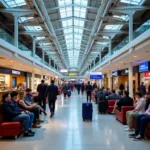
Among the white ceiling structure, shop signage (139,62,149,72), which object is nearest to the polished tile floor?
the white ceiling structure

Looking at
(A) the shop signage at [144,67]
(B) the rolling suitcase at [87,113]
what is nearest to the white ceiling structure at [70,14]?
(A) the shop signage at [144,67]

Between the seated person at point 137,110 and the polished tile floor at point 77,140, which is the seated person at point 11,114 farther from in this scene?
the seated person at point 137,110

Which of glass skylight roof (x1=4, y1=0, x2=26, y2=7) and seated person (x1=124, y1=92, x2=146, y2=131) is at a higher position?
glass skylight roof (x1=4, y1=0, x2=26, y2=7)

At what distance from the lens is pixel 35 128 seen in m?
7.86

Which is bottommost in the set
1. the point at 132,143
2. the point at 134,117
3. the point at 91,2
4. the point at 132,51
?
the point at 132,143

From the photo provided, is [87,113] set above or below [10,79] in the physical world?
below

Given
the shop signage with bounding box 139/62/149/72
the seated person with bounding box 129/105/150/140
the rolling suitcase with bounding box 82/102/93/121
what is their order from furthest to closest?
the shop signage with bounding box 139/62/149/72 → the rolling suitcase with bounding box 82/102/93/121 → the seated person with bounding box 129/105/150/140

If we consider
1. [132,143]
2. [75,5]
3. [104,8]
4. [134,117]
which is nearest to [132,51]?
[104,8]

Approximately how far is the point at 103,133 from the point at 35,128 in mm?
2228

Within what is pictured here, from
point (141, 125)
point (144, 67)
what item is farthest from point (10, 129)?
point (144, 67)

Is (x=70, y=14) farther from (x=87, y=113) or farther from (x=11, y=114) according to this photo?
(x=11, y=114)

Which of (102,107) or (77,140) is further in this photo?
(102,107)

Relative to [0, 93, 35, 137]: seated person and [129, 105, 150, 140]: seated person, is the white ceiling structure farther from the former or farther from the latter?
[129, 105, 150, 140]: seated person

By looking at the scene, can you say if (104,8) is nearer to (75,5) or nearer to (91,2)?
(91,2)
